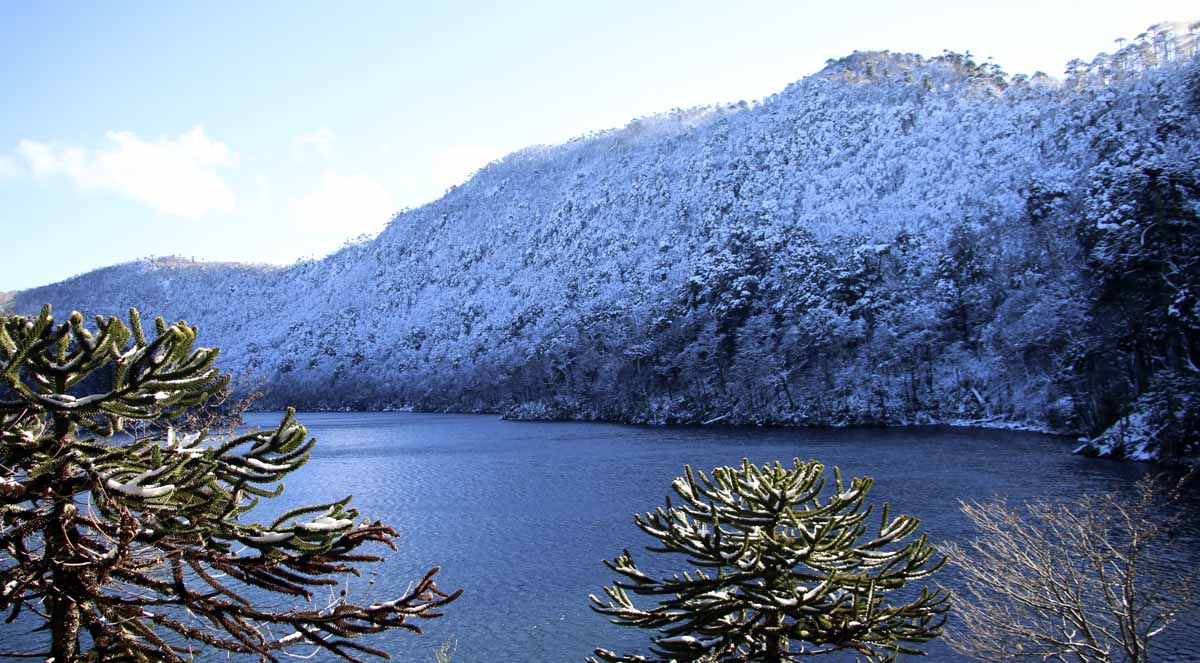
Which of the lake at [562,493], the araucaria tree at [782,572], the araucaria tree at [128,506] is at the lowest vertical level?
the lake at [562,493]

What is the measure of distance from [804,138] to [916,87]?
2543 centimetres

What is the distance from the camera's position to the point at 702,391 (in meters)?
94.3

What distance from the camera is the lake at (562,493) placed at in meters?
21.8

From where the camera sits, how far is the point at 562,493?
141 feet

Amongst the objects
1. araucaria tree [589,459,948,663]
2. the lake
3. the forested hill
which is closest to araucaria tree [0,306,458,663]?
araucaria tree [589,459,948,663]

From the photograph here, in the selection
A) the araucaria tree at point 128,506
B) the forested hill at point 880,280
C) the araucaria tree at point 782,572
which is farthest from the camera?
the forested hill at point 880,280

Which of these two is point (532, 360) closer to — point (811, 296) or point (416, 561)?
point (811, 296)

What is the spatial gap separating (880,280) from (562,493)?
70.4 meters

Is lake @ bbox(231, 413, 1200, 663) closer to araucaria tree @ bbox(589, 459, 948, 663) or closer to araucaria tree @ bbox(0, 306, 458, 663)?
araucaria tree @ bbox(589, 459, 948, 663)

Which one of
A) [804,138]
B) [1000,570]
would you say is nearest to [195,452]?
[1000,570]

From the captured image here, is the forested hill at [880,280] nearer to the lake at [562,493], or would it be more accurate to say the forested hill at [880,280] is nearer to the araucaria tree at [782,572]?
the lake at [562,493]

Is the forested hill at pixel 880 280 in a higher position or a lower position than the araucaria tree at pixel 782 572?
higher

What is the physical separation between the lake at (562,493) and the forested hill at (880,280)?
29.3 feet

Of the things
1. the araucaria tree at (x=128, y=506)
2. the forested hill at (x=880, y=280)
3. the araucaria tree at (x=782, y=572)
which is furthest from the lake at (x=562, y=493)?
the araucaria tree at (x=128, y=506)
